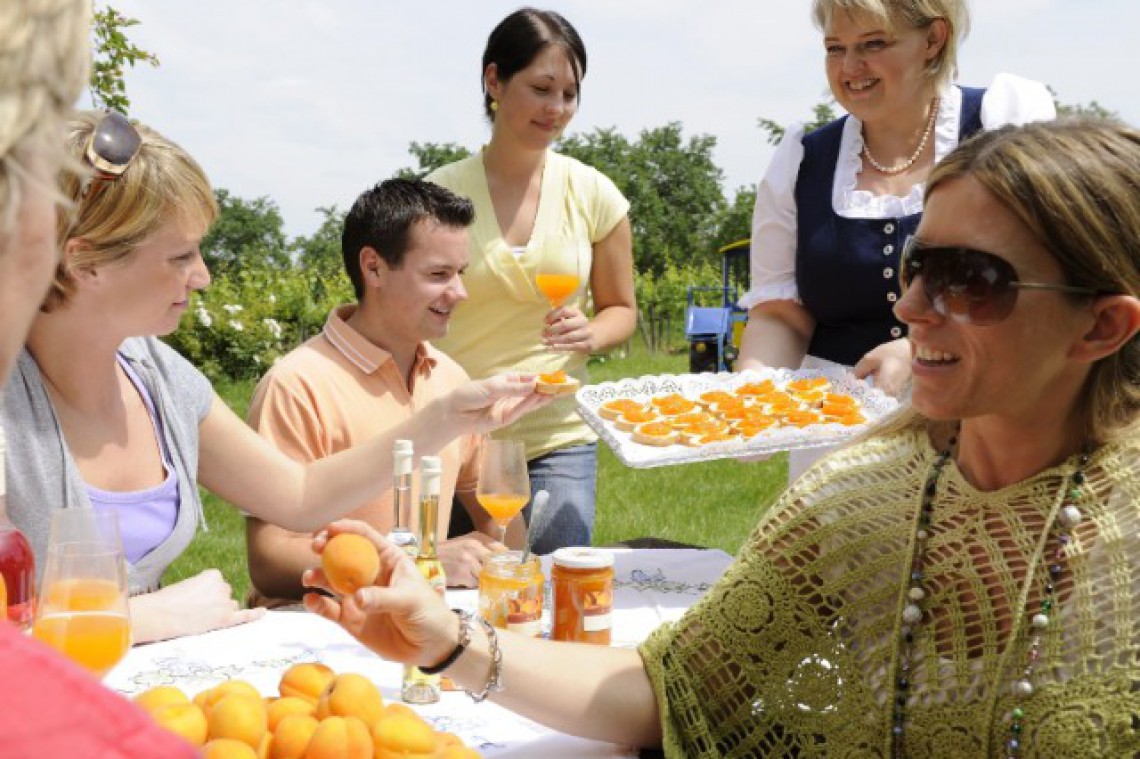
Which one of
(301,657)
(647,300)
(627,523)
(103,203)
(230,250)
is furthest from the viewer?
(230,250)

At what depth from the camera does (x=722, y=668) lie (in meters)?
1.89

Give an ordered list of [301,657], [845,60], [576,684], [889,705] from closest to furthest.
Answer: [889,705] < [576,684] < [301,657] < [845,60]

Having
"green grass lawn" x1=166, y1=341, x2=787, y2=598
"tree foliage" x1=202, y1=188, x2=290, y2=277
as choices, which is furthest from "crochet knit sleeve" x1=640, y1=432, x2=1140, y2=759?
"tree foliage" x1=202, y1=188, x2=290, y2=277

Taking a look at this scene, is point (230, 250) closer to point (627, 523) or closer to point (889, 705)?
point (627, 523)

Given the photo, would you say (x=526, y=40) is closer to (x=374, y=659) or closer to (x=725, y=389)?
(x=725, y=389)

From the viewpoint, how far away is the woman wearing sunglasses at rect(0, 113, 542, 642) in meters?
2.36

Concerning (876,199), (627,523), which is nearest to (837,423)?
(876,199)

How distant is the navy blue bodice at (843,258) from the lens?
10.5 feet

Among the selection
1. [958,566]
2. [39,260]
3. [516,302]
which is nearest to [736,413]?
[516,302]

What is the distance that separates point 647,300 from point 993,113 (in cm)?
1807

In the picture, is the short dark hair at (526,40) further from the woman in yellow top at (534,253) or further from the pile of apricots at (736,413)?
the pile of apricots at (736,413)

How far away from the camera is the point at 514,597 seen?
6.95 feet

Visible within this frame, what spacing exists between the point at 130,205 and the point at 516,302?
1615mm

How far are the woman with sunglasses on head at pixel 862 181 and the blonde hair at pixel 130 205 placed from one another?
65.7 inches
